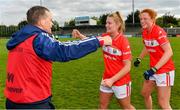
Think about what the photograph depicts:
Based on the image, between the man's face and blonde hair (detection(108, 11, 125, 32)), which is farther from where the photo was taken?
blonde hair (detection(108, 11, 125, 32))

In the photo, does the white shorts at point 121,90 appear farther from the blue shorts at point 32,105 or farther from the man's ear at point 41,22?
the man's ear at point 41,22

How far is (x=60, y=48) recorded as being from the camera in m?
4.09

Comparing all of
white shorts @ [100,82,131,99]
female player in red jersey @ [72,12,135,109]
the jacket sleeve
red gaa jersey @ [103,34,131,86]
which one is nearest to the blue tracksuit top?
the jacket sleeve

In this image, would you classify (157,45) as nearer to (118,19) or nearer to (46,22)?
(118,19)

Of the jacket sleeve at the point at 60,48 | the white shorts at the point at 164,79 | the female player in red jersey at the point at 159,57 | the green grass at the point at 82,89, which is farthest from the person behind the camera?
the green grass at the point at 82,89

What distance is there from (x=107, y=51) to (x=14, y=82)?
2.50 metres

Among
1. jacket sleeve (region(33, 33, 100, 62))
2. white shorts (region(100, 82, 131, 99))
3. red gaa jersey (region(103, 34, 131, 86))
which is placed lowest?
white shorts (region(100, 82, 131, 99))

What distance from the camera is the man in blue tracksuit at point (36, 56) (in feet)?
13.5

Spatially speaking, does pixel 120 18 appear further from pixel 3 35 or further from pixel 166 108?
pixel 3 35

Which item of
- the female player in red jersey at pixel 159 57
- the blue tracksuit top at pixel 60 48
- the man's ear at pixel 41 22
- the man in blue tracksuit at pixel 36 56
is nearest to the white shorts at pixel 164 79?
the female player in red jersey at pixel 159 57

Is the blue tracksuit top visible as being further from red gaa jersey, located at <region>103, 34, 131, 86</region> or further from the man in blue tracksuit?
red gaa jersey, located at <region>103, 34, 131, 86</region>

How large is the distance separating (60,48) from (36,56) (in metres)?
0.27

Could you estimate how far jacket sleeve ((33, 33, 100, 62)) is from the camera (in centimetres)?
407

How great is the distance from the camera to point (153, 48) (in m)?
7.09
